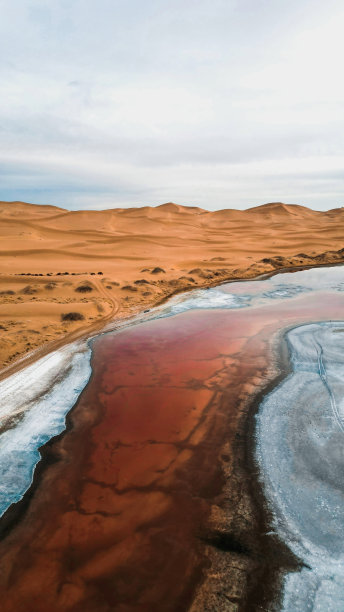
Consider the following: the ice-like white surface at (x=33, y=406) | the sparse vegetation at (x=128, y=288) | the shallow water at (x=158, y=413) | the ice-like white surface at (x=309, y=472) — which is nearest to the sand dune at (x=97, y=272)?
the sparse vegetation at (x=128, y=288)

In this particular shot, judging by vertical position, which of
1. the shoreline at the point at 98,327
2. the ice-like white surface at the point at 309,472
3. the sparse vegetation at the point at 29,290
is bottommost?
the ice-like white surface at the point at 309,472

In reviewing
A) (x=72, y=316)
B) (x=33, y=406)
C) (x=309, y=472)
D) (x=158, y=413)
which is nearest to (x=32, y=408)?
(x=33, y=406)

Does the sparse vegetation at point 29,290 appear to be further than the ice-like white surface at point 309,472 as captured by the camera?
Yes

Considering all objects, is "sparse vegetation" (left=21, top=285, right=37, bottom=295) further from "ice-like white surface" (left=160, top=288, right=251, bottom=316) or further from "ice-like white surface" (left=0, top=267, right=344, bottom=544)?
"ice-like white surface" (left=160, top=288, right=251, bottom=316)

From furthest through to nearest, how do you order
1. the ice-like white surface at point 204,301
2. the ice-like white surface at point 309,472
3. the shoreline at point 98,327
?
the ice-like white surface at point 204,301 → the shoreline at point 98,327 → the ice-like white surface at point 309,472

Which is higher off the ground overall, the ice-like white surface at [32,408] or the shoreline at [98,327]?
the shoreline at [98,327]

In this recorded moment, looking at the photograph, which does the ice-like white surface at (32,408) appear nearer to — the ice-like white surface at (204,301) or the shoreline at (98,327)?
the shoreline at (98,327)

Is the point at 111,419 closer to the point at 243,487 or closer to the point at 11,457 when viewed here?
the point at 11,457

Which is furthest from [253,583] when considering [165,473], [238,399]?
[238,399]
